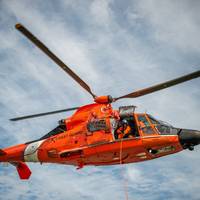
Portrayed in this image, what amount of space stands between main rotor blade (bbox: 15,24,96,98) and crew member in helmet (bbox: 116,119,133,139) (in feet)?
8.96

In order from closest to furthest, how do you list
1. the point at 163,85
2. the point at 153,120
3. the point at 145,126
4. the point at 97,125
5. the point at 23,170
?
the point at 163,85, the point at 145,126, the point at 153,120, the point at 97,125, the point at 23,170

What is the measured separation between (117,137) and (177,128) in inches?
147

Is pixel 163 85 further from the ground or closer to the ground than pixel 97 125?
further from the ground

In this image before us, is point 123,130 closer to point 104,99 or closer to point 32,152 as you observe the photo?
point 104,99

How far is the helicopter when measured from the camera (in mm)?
18234

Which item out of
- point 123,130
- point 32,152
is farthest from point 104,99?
point 32,152

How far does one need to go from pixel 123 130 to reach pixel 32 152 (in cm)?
691

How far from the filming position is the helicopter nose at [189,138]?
17.9 meters

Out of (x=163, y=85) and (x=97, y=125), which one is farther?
(x=97, y=125)

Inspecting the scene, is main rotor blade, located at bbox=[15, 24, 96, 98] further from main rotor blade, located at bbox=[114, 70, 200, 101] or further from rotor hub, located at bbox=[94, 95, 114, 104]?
main rotor blade, located at bbox=[114, 70, 200, 101]

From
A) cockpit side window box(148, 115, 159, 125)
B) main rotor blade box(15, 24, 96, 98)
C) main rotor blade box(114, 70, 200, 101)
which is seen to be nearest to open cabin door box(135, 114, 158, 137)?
cockpit side window box(148, 115, 159, 125)

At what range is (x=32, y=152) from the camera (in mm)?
21719

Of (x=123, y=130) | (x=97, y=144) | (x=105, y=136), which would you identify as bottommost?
(x=97, y=144)

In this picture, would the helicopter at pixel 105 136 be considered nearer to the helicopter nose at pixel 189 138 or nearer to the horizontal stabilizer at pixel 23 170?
the helicopter nose at pixel 189 138
